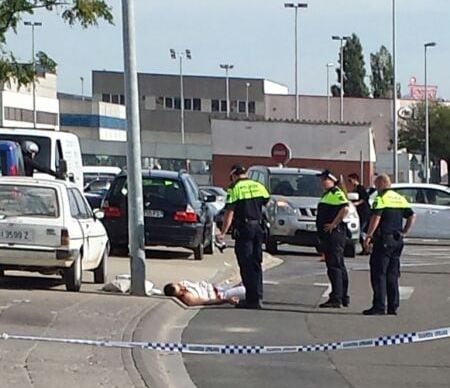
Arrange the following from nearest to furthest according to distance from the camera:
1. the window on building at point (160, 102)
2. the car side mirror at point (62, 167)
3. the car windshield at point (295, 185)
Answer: the car side mirror at point (62, 167)
the car windshield at point (295, 185)
the window on building at point (160, 102)

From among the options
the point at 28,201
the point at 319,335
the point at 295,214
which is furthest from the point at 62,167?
the point at 319,335

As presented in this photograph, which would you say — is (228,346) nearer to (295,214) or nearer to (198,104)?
(295,214)

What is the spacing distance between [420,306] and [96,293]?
4345 mm

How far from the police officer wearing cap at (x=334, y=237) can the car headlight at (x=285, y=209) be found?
381 inches

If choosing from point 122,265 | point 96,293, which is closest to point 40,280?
point 96,293

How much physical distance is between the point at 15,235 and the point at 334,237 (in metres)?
4.12

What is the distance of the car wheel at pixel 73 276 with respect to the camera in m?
15.7

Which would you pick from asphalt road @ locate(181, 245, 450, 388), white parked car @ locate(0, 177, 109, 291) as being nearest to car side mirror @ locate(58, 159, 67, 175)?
asphalt road @ locate(181, 245, 450, 388)

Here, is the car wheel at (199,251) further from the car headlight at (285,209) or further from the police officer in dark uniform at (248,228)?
the police officer in dark uniform at (248,228)

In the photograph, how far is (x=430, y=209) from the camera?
31.0 m

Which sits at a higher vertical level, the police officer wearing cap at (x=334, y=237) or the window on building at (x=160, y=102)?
the window on building at (x=160, y=102)

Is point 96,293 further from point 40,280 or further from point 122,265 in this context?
point 122,265

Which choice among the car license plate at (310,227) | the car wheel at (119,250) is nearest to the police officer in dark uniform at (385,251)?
the car wheel at (119,250)

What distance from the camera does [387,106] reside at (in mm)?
90938
